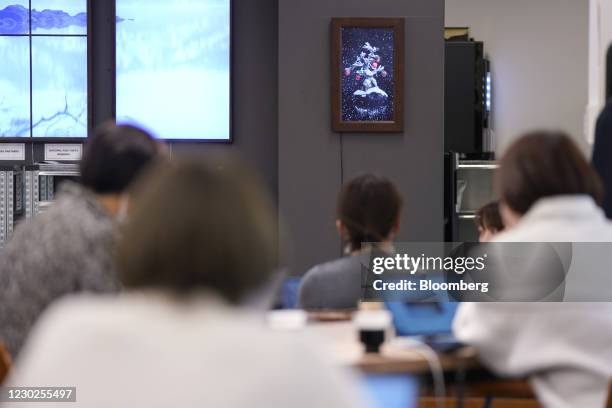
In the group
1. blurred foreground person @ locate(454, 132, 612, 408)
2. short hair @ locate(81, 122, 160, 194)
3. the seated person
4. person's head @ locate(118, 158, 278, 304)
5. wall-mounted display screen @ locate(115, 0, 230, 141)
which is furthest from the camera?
wall-mounted display screen @ locate(115, 0, 230, 141)

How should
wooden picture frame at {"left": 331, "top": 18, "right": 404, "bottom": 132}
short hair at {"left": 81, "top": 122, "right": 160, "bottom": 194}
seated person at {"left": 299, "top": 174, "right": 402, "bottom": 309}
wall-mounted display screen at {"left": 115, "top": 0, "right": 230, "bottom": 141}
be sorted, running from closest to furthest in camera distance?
short hair at {"left": 81, "top": 122, "right": 160, "bottom": 194}
seated person at {"left": 299, "top": 174, "right": 402, "bottom": 309}
wooden picture frame at {"left": 331, "top": 18, "right": 404, "bottom": 132}
wall-mounted display screen at {"left": 115, "top": 0, "right": 230, "bottom": 141}

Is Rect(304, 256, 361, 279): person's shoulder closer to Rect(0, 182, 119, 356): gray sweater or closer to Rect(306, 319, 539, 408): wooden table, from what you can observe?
Rect(306, 319, 539, 408): wooden table

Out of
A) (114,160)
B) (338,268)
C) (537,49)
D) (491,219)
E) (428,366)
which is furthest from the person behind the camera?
(537,49)

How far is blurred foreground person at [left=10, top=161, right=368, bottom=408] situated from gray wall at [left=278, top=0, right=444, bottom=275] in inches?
168

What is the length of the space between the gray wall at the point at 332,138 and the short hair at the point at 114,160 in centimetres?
284

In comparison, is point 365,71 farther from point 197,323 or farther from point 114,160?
point 197,323

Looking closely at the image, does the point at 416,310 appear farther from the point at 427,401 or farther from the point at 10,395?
the point at 10,395

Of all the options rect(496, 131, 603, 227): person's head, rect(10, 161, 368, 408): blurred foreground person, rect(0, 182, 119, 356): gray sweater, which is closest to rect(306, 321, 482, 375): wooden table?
rect(496, 131, 603, 227): person's head

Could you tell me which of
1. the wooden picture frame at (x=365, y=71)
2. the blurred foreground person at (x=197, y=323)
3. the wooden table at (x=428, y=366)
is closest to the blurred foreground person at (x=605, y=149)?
the wooden table at (x=428, y=366)

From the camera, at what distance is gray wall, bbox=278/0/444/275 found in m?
5.36

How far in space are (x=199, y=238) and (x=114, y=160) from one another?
61.1 inches

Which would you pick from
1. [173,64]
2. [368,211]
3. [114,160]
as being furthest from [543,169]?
[173,64]

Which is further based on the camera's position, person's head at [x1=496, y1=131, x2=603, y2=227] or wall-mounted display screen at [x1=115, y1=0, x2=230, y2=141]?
wall-mounted display screen at [x1=115, y1=0, x2=230, y2=141]

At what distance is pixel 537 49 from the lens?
27.1 ft
